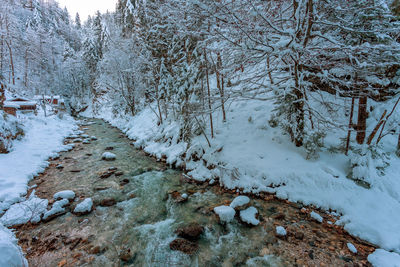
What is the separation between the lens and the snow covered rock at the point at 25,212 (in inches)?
152

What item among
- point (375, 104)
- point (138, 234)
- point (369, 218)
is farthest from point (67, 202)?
point (375, 104)

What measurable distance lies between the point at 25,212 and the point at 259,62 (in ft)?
23.1

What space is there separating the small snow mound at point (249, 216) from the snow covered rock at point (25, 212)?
4.96 meters

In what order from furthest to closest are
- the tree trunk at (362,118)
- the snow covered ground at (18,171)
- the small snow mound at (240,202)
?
1. the tree trunk at (362,118)
2. the small snow mound at (240,202)
3. the snow covered ground at (18,171)

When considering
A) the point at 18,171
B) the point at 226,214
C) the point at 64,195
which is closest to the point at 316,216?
the point at 226,214

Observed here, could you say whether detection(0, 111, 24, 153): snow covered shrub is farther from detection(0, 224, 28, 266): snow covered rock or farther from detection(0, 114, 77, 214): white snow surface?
detection(0, 224, 28, 266): snow covered rock

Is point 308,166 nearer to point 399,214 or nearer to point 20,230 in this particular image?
point 399,214

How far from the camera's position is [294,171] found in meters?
4.70

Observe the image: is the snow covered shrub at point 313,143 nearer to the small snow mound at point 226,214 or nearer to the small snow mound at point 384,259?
the small snow mound at point 384,259

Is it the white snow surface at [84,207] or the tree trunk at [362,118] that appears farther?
the tree trunk at [362,118]

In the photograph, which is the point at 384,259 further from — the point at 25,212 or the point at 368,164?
the point at 25,212

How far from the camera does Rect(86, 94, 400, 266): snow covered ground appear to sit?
3.44 metres

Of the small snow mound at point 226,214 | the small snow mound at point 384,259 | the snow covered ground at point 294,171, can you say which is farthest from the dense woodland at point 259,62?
the small snow mound at point 226,214

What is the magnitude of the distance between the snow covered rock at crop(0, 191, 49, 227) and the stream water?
0.20m
